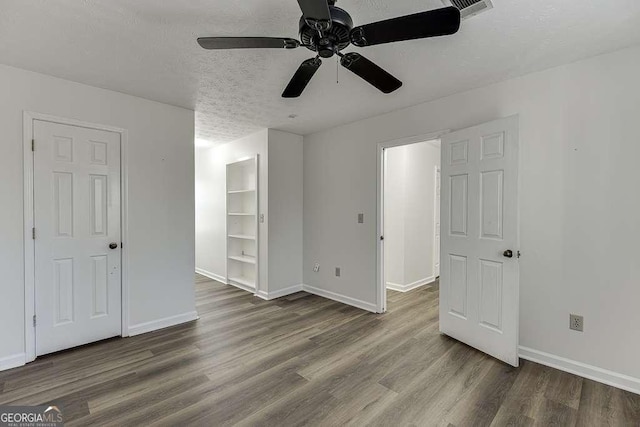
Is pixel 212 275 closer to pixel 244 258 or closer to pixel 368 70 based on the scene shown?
pixel 244 258

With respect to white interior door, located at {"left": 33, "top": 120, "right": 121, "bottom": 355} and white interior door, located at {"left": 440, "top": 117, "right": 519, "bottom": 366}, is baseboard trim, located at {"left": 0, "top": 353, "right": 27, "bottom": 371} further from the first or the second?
white interior door, located at {"left": 440, "top": 117, "right": 519, "bottom": 366}

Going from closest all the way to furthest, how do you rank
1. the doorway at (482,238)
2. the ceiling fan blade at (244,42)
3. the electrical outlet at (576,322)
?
1. the ceiling fan blade at (244,42)
2. the electrical outlet at (576,322)
3. the doorway at (482,238)

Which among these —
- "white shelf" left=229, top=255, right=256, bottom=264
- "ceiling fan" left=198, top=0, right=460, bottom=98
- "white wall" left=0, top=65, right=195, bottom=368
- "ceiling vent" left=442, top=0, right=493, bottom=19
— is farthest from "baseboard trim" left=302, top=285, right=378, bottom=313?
"ceiling vent" left=442, top=0, right=493, bottom=19

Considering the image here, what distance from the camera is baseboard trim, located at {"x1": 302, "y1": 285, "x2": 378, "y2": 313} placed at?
12.3ft

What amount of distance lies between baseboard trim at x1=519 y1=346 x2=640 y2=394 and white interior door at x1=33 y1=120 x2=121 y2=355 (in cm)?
386

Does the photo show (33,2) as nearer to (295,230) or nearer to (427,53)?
(427,53)

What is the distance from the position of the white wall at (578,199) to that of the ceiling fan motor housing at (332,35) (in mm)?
1950

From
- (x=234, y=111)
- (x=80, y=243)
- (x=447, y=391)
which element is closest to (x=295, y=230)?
(x=234, y=111)

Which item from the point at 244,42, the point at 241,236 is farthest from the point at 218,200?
the point at 244,42

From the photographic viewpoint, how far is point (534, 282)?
2.54 meters

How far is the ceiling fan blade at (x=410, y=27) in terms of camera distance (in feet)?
4.23

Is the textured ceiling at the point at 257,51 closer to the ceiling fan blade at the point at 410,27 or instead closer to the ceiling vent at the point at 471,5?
the ceiling vent at the point at 471,5

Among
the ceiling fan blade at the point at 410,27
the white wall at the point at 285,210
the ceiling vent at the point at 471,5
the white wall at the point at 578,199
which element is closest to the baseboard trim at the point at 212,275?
the white wall at the point at 285,210

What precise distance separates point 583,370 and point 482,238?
1204mm
